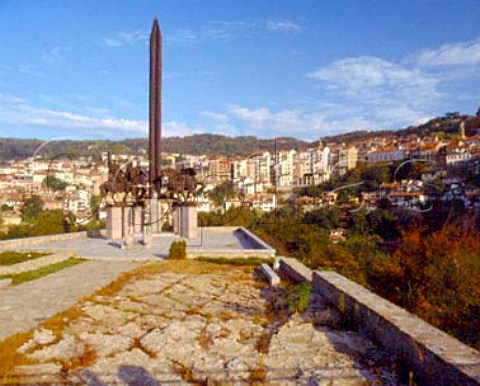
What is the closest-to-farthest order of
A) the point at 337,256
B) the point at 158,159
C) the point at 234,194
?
the point at 337,256
the point at 158,159
the point at 234,194

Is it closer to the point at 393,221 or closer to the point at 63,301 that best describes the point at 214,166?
the point at 393,221

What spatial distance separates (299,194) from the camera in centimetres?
3028

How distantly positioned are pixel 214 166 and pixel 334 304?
64.0 feet

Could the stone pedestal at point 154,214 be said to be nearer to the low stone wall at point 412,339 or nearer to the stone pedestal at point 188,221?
the stone pedestal at point 188,221

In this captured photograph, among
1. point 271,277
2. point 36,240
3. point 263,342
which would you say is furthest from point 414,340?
point 36,240

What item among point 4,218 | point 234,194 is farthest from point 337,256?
point 4,218

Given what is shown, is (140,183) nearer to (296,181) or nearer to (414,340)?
(296,181)

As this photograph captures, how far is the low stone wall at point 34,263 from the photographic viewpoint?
8492mm

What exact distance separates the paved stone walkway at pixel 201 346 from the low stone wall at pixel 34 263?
3148mm

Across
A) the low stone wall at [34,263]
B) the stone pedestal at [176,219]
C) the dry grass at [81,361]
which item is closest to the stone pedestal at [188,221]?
the stone pedestal at [176,219]

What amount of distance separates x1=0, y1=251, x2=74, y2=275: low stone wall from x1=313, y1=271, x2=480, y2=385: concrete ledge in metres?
6.30

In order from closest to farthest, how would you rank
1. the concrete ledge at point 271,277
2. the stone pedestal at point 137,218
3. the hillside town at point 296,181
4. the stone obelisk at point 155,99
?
the concrete ledge at point 271,277
the stone pedestal at point 137,218
the stone obelisk at point 155,99
the hillside town at point 296,181

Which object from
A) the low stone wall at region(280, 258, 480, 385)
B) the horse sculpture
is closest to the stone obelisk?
the horse sculpture

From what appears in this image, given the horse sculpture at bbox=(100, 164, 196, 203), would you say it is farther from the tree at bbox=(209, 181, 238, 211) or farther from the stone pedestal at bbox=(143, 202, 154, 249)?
the tree at bbox=(209, 181, 238, 211)
